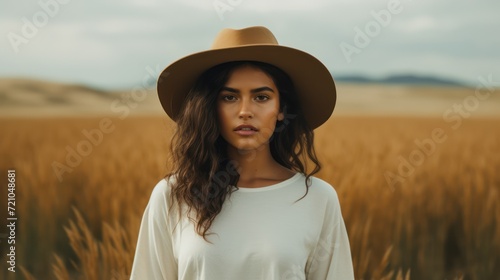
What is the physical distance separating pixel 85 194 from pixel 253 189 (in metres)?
2.38

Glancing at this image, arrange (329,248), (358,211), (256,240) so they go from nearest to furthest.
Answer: (256,240) → (329,248) → (358,211)

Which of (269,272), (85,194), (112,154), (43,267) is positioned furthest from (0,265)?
(269,272)

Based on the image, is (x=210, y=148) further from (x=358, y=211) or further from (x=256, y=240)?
(x=358, y=211)

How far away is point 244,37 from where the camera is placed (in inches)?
72.2

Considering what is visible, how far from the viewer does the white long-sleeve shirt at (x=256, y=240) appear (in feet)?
5.51

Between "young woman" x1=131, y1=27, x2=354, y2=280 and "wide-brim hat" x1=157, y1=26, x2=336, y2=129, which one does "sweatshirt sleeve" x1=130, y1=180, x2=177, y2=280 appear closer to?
"young woman" x1=131, y1=27, x2=354, y2=280

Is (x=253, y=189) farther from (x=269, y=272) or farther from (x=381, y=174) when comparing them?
(x=381, y=174)

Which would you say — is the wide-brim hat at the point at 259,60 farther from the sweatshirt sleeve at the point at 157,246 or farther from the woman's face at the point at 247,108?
the sweatshirt sleeve at the point at 157,246

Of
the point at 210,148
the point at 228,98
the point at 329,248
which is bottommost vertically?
the point at 329,248

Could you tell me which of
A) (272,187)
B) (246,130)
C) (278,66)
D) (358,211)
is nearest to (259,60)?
(278,66)

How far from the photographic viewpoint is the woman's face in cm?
171

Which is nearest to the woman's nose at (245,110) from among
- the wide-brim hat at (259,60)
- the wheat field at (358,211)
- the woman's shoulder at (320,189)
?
the wide-brim hat at (259,60)

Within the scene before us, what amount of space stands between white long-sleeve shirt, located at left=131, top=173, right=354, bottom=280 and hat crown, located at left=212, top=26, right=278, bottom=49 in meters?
0.38

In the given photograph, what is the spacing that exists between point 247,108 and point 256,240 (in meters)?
0.33
